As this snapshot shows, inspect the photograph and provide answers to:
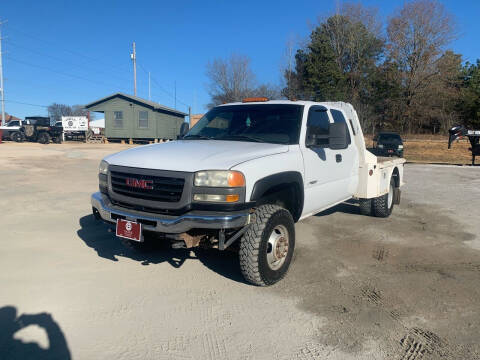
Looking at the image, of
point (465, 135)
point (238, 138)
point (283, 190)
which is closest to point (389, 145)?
point (465, 135)

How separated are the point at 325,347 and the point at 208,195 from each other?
1537 mm

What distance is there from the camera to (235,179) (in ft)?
10.7

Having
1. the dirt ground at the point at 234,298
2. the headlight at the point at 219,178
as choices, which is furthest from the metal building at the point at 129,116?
the headlight at the point at 219,178

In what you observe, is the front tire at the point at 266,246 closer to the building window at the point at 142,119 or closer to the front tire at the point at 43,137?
the building window at the point at 142,119

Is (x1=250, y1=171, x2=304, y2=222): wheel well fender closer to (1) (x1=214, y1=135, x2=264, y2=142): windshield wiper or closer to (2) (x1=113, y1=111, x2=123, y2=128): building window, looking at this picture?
(1) (x1=214, y1=135, x2=264, y2=142): windshield wiper

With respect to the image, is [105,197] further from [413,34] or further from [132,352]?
[413,34]

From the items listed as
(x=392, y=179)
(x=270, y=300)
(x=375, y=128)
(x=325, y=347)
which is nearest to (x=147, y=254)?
(x=270, y=300)

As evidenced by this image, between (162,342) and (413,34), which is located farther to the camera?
(413,34)

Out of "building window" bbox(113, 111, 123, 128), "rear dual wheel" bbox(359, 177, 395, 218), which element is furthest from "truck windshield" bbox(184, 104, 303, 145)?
"building window" bbox(113, 111, 123, 128)

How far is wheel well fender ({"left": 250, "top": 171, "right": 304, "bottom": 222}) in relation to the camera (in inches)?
137

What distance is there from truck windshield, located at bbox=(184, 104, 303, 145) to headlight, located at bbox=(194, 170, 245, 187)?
45.1 inches

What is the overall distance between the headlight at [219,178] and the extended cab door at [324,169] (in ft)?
4.09

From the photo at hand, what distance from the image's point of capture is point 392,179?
24.1 ft

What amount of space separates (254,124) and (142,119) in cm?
2623
